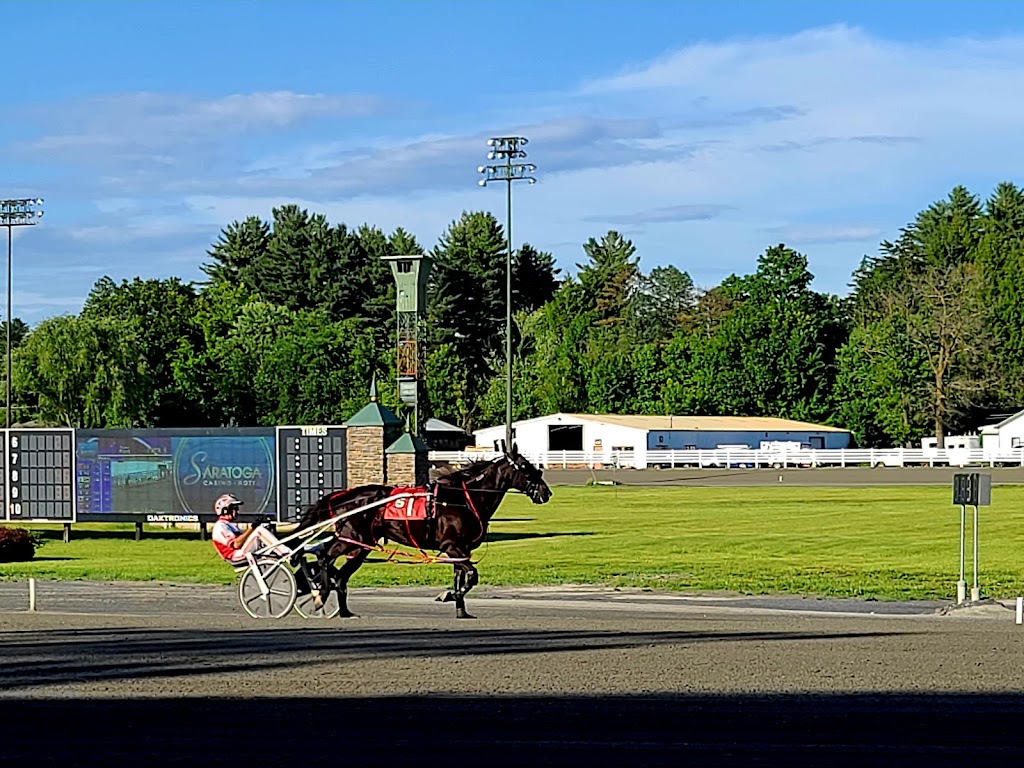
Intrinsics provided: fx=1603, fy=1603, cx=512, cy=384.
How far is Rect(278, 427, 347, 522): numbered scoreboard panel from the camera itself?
1448 inches

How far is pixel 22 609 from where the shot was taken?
23.5 meters

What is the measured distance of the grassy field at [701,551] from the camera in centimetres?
2914

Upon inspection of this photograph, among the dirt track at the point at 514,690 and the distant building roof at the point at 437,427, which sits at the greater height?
the distant building roof at the point at 437,427

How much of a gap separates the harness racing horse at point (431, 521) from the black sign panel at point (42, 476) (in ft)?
65.3

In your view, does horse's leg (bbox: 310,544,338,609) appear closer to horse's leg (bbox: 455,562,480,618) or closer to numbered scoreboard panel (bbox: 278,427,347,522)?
horse's leg (bbox: 455,562,480,618)

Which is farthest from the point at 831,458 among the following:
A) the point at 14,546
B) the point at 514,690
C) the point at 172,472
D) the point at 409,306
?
the point at 514,690

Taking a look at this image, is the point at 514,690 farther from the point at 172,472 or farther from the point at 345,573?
the point at 172,472

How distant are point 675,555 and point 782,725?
24187mm

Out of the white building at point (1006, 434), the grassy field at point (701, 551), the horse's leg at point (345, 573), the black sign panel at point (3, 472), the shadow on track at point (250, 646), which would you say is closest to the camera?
the shadow on track at point (250, 646)

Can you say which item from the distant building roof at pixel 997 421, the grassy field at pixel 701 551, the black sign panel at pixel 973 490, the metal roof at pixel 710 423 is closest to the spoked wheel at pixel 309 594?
the grassy field at pixel 701 551

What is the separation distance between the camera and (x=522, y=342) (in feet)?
425

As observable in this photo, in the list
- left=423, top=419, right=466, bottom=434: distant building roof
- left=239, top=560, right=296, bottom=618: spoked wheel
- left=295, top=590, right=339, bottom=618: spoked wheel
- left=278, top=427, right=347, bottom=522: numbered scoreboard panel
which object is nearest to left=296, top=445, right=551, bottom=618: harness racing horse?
left=295, top=590, right=339, bottom=618: spoked wheel

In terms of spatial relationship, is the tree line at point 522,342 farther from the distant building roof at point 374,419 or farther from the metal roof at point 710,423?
the distant building roof at point 374,419

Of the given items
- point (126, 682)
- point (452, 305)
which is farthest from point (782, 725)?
point (452, 305)
